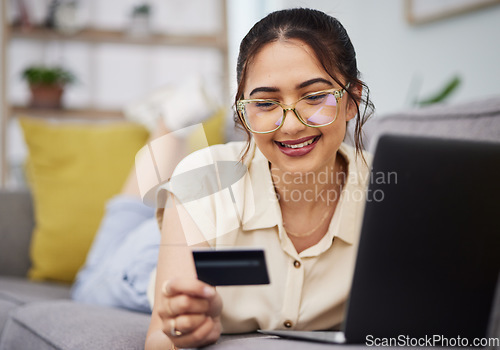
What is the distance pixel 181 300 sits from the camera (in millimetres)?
473

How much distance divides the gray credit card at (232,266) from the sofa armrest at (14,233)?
1.21 meters

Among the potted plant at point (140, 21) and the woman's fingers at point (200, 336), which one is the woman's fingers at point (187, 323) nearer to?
the woman's fingers at point (200, 336)

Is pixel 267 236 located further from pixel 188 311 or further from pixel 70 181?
pixel 70 181

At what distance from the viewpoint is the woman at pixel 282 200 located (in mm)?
485

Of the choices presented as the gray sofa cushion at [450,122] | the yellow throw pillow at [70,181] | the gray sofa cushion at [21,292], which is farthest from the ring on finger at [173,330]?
the yellow throw pillow at [70,181]

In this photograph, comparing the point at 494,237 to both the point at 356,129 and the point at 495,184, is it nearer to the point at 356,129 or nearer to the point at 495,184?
the point at 495,184

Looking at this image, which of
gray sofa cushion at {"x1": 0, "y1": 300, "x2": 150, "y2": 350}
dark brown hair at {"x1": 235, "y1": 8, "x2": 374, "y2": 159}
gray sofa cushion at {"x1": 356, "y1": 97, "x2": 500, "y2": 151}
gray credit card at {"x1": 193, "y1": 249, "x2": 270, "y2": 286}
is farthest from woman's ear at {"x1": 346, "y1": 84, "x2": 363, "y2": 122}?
gray sofa cushion at {"x1": 0, "y1": 300, "x2": 150, "y2": 350}

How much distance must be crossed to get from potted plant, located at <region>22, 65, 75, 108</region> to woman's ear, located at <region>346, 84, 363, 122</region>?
1951 mm

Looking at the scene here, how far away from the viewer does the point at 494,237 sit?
520mm

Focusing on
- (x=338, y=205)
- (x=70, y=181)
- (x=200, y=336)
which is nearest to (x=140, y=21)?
(x=70, y=181)

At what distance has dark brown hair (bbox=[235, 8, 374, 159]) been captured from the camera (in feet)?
1.63

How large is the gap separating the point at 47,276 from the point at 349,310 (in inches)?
46.0

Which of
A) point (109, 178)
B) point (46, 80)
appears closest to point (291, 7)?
point (109, 178)

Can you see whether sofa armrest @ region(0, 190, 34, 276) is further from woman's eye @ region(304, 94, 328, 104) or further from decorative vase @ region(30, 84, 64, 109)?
woman's eye @ region(304, 94, 328, 104)
